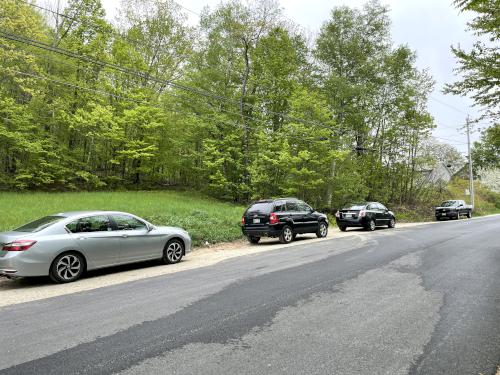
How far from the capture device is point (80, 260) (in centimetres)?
809

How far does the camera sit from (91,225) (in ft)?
27.9

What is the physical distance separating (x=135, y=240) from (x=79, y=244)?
143cm

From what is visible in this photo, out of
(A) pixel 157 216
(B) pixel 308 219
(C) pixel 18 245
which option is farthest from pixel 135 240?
(B) pixel 308 219

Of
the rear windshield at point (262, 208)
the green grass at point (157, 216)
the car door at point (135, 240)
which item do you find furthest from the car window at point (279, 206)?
the car door at point (135, 240)

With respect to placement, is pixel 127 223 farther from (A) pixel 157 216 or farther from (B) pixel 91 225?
(A) pixel 157 216

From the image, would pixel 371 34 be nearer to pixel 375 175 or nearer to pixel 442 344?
pixel 375 175

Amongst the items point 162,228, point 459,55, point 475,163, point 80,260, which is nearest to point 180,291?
point 80,260

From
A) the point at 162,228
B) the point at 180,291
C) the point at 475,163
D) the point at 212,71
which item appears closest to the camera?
the point at 180,291

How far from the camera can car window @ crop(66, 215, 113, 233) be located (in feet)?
26.9

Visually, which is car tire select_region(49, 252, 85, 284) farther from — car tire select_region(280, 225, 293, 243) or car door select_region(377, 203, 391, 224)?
car door select_region(377, 203, 391, 224)

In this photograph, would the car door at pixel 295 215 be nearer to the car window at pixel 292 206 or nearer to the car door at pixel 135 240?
the car window at pixel 292 206

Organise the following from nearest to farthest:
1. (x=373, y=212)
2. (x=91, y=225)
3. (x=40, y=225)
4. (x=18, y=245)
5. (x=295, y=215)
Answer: (x=18, y=245) → (x=40, y=225) → (x=91, y=225) → (x=295, y=215) → (x=373, y=212)

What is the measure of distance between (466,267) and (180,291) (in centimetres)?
682

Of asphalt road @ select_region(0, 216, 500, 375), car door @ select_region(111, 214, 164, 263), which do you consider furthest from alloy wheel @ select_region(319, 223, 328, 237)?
car door @ select_region(111, 214, 164, 263)
